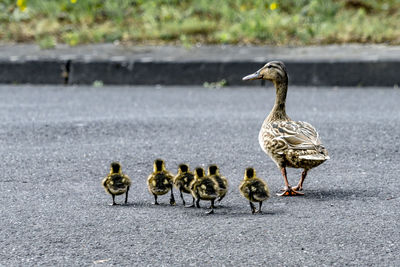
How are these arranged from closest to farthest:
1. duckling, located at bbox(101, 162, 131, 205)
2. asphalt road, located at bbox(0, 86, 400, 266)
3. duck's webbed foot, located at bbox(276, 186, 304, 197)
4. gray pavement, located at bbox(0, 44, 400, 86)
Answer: asphalt road, located at bbox(0, 86, 400, 266)
duckling, located at bbox(101, 162, 131, 205)
duck's webbed foot, located at bbox(276, 186, 304, 197)
gray pavement, located at bbox(0, 44, 400, 86)

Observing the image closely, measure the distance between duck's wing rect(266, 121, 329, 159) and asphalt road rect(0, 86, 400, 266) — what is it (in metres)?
0.33

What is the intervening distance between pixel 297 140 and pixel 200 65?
5.42m

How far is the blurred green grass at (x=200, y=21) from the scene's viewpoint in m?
11.9

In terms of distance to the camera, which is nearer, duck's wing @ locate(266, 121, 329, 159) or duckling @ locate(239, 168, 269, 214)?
duckling @ locate(239, 168, 269, 214)

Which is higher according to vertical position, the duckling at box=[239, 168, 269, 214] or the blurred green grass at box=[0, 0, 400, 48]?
the blurred green grass at box=[0, 0, 400, 48]

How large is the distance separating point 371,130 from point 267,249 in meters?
3.58

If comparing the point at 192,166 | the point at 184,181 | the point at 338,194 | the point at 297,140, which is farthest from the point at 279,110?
the point at 184,181

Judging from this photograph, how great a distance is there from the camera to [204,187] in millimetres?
4871

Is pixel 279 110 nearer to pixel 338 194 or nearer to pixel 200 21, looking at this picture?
pixel 338 194

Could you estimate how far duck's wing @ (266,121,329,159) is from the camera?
526 centimetres

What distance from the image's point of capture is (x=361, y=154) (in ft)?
21.2

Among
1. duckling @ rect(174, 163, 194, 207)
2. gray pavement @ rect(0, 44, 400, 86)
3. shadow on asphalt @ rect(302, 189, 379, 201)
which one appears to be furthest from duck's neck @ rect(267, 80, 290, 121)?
gray pavement @ rect(0, 44, 400, 86)

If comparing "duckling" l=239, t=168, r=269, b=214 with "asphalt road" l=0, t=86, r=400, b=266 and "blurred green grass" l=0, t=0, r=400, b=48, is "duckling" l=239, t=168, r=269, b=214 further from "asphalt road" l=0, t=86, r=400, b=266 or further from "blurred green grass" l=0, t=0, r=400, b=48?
"blurred green grass" l=0, t=0, r=400, b=48

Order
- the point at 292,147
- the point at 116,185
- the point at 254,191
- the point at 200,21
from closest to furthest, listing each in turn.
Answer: the point at 254,191, the point at 116,185, the point at 292,147, the point at 200,21
